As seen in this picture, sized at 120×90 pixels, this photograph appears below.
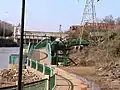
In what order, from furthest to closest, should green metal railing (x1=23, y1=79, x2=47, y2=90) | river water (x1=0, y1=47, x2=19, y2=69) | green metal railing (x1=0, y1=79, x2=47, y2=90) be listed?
→ 1. river water (x1=0, y1=47, x2=19, y2=69)
2. green metal railing (x1=23, y1=79, x2=47, y2=90)
3. green metal railing (x1=0, y1=79, x2=47, y2=90)

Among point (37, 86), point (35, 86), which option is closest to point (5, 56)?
point (37, 86)

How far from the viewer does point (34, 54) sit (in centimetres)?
5091

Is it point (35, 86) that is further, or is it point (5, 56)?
point (5, 56)

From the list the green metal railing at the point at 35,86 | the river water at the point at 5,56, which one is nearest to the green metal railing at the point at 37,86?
the green metal railing at the point at 35,86

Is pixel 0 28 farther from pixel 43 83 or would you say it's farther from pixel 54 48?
pixel 43 83

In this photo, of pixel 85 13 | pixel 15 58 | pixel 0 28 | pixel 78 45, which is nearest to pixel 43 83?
pixel 15 58

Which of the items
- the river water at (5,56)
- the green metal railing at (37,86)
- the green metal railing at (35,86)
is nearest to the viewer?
the green metal railing at (35,86)

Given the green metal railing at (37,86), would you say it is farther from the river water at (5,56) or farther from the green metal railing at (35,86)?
the river water at (5,56)

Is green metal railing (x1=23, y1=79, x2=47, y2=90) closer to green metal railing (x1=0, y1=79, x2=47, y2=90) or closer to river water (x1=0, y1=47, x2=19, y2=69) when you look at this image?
green metal railing (x1=0, y1=79, x2=47, y2=90)

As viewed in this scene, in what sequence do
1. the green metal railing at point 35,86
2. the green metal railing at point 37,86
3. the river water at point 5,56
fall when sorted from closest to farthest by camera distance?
the green metal railing at point 35,86
the green metal railing at point 37,86
the river water at point 5,56

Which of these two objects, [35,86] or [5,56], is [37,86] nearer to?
[35,86]

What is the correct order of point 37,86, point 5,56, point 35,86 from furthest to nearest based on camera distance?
point 5,56 → point 37,86 → point 35,86

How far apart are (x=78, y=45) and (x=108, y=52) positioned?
3158cm

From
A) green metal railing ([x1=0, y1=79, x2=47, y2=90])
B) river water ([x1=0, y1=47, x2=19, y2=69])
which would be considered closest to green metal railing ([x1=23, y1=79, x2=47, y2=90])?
green metal railing ([x1=0, y1=79, x2=47, y2=90])
